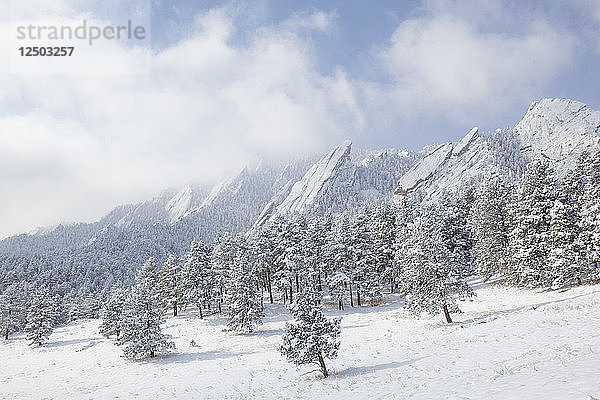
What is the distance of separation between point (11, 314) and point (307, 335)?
2907 inches

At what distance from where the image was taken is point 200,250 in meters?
55.2

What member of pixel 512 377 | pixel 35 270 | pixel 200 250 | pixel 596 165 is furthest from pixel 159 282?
pixel 35 270

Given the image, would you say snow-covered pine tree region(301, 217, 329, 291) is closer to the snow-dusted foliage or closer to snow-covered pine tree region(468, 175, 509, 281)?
the snow-dusted foliage

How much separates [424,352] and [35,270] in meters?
202

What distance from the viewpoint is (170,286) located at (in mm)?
56469

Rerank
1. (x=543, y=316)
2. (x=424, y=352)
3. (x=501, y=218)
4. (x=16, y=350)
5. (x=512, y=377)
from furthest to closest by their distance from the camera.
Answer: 1. (x=16, y=350)
2. (x=501, y=218)
3. (x=543, y=316)
4. (x=424, y=352)
5. (x=512, y=377)

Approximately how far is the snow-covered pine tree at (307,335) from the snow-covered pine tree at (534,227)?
27.5 meters

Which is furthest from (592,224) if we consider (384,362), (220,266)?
(220,266)

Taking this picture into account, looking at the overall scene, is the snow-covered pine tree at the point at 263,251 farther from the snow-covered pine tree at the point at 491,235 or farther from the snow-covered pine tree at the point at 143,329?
the snow-covered pine tree at the point at 491,235

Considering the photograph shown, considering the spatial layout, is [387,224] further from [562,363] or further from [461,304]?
[562,363]

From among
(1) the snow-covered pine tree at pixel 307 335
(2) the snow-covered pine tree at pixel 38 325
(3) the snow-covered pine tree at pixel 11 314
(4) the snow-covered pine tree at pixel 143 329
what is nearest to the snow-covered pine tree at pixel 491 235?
(1) the snow-covered pine tree at pixel 307 335

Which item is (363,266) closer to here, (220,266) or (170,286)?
(220,266)

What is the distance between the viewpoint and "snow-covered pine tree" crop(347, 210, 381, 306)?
48.2m

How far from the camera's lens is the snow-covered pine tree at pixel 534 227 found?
3622 cm
